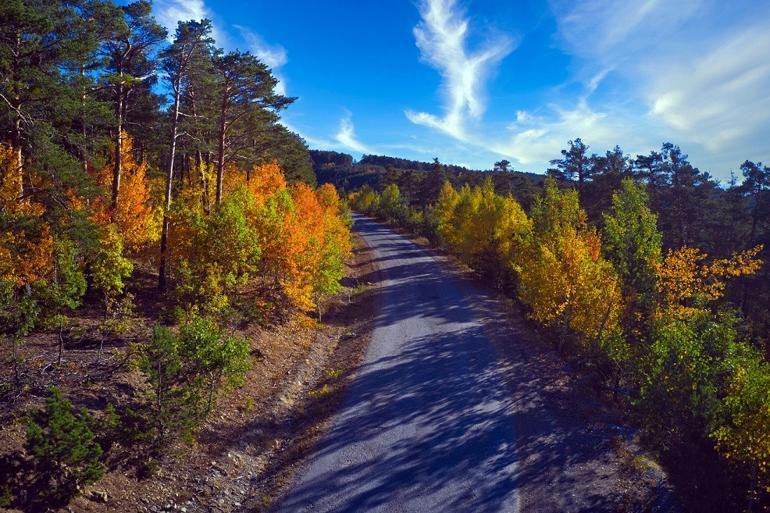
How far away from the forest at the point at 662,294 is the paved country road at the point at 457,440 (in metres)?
2.20

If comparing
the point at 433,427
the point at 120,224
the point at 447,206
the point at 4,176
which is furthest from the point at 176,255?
the point at 447,206

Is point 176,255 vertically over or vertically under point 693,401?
over

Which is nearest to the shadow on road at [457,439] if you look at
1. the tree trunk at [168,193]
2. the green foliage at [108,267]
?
the green foliage at [108,267]

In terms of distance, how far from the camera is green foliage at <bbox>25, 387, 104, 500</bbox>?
7.76 m

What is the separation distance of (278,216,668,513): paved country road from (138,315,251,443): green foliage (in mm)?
3339

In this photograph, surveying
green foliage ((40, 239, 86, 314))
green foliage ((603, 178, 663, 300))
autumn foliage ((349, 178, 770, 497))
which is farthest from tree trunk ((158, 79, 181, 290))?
green foliage ((603, 178, 663, 300))

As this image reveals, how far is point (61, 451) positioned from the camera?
7941 millimetres

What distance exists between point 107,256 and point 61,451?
8.28 meters

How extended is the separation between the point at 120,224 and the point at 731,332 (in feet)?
79.2

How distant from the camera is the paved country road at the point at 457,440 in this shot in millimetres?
10422

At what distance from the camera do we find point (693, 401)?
10664 millimetres

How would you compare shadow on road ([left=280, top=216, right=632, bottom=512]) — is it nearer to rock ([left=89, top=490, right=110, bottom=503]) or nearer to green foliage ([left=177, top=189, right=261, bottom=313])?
rock ([left=89, top=490, right=110, bottom=503])

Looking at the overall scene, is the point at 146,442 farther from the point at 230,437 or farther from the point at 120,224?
the point at 120,224

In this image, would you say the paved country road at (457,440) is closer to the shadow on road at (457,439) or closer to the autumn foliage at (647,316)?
the shadow on road at (457,439)
